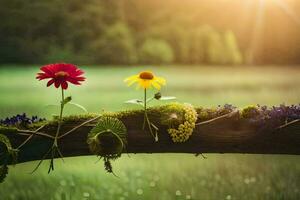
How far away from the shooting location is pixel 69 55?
49.3 feet

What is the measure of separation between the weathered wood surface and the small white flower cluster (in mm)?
36

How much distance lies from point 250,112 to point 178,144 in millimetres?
346

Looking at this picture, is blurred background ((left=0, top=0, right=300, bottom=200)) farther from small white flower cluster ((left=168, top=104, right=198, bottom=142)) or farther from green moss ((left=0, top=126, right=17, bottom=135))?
small white flower cluster ((left=168, top=104, right=198, bottom=142))

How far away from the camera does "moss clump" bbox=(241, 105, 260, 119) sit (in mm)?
2754

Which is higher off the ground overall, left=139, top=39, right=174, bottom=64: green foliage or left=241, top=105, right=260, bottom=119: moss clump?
left=139, top=39, right=174, bottom=64: green foliage

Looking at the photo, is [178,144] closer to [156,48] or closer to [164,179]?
[164,179]

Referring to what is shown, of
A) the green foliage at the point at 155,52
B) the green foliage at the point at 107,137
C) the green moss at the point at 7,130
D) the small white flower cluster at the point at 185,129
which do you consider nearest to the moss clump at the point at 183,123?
the small white flower cluster at the point at 185,129

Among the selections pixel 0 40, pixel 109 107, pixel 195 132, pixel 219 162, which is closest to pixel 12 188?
pixel 219 162

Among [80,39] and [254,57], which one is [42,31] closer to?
[80,39]

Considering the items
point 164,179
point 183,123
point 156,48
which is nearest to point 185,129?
point 183,123

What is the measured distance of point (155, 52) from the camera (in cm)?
1485

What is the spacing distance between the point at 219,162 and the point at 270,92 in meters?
5.01

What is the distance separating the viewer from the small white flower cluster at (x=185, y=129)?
2.70 metres

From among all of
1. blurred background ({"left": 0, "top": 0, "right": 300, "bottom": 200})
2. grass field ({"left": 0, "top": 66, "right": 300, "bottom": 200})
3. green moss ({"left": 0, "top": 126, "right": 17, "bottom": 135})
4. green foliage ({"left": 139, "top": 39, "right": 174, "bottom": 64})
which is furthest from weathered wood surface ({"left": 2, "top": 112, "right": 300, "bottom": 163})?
green foliage ({"left": 139, "top": 39, "right": 174, "bottom": 64})
